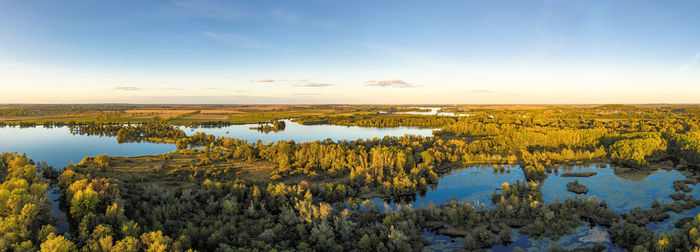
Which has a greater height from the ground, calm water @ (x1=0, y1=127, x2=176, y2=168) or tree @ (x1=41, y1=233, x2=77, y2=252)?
tree @ (x1=41, y1=233, x2=77, y2=252)

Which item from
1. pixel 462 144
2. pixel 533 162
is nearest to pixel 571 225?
pixel 533 162

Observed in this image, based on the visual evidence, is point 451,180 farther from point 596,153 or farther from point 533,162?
point 596,153

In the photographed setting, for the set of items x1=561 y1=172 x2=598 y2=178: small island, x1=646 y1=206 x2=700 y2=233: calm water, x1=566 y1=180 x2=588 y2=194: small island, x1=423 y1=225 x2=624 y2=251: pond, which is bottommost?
x1=423 y1=225 x2=624 y2=251: pond

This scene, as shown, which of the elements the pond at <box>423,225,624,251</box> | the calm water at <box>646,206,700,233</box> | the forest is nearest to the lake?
the forest

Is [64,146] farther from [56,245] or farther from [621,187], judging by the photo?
[621,187]

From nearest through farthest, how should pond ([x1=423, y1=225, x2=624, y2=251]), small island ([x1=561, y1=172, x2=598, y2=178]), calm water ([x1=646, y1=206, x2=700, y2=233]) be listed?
1. pond ([x1=423, y1=225, x2=624, y2=251])
2. calm water ([x1=646, y1=206, x2=700, y2=233])
3. small island ([x1=561, y1=172, x2=598, y2=178])

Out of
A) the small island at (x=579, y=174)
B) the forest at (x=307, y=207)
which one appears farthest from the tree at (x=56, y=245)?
the small island at (x=579, y=174)

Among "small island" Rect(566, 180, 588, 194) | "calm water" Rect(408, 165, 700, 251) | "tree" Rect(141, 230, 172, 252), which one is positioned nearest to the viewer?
"tree" Rect(141, 230, 172, 252)

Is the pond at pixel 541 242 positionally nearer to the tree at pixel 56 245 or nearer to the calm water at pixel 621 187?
the calm water at pixel 621 187

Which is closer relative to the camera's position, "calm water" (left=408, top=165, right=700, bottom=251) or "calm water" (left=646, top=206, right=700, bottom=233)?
"calm water" (left=408, top=165, right=700, bottom=251)

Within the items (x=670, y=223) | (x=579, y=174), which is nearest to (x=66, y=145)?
(x=579, y=174)

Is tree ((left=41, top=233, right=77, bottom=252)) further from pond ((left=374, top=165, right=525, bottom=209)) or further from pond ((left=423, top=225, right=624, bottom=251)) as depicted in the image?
pond ((left=374, top=165, right=525, bottom=209))
